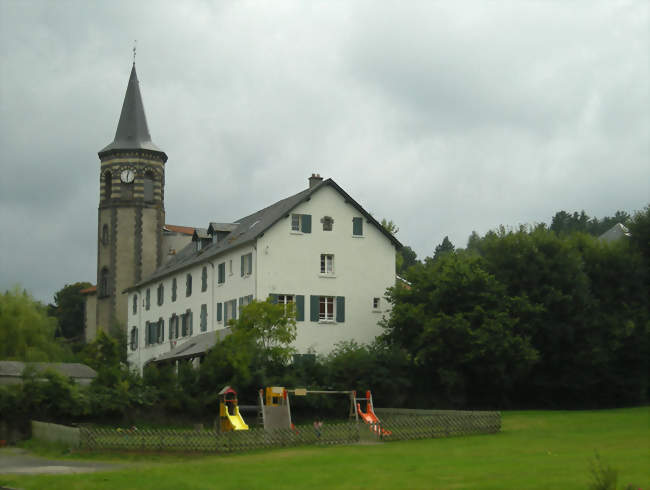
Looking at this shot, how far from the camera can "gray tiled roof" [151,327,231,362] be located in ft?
160

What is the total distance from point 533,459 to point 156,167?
5833cm

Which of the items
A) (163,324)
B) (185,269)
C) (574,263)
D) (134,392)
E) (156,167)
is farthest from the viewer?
(156,167)

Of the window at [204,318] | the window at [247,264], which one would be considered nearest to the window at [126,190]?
the window at [204,318]

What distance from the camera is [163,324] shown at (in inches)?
2489

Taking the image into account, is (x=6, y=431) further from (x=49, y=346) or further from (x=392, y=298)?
(x=392, y=298)

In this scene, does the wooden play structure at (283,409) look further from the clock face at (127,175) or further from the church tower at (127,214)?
the clock face at (127,175)

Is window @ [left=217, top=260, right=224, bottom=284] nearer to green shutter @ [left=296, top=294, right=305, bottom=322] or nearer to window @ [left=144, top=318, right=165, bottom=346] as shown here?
green shutter @ [left=296, top=294, right=305, bottom=322]

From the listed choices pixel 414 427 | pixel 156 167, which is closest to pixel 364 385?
pixel 414 427

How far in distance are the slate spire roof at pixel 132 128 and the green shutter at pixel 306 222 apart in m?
29.8

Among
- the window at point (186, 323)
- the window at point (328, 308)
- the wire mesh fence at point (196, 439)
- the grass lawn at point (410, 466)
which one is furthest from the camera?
the window at point (186, 323)

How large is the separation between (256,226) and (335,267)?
5521 millimetres

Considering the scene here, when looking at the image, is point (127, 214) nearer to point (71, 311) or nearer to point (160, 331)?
point (160, 331)

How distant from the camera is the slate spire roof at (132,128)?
76.2 m

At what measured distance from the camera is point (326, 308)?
50.4 m
